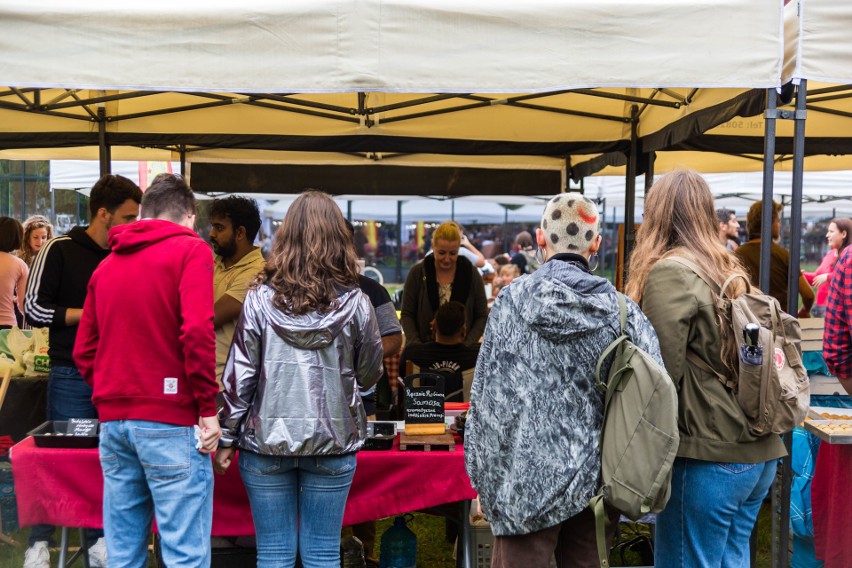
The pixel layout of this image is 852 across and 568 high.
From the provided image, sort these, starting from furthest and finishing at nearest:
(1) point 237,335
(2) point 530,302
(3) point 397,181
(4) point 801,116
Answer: (3) point 397,181
(4) point 801,116
(1) point 237,335
(2) point 530,302

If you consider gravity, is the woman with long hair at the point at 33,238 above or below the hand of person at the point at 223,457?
above

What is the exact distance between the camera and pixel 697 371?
234 cm

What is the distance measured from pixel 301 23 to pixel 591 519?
1.75m

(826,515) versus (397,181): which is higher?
(397,181)

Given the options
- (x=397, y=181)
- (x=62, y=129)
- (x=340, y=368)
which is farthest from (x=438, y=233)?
(x=340, y=368)

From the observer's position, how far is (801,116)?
303 cm

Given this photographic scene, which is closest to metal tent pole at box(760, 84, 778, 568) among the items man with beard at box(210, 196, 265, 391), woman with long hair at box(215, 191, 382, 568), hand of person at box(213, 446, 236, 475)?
woman with long hair at box(215, 191, 382, 568)

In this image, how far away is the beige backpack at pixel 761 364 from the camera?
2.27 meters

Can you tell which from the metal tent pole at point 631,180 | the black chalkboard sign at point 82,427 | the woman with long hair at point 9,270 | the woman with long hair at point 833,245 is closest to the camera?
the black chalkboard sign at point 82,427

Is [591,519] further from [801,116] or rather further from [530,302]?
[801,116]

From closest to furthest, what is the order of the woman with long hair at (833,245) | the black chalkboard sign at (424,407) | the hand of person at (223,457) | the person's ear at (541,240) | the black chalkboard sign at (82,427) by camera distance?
the person's ear at (541,240), the hand of person at (223,457), the black chalkboard sign at (82,427), the black chalkboard sign at (424,407), the woman with long hair at (833,245)

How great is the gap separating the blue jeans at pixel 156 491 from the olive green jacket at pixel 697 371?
4.66 ft

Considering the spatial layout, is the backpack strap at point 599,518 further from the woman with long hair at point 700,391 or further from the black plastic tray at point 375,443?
the black plastic tray at point 375,443

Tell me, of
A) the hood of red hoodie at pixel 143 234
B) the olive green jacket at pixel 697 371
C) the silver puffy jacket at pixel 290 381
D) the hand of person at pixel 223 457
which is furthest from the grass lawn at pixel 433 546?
the olive green jacket at pixel 697 371
